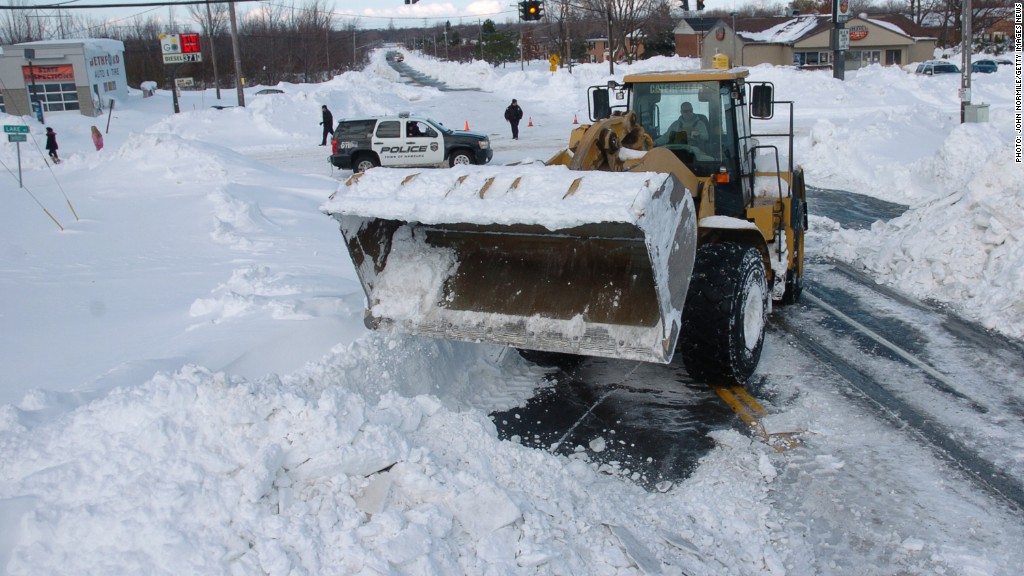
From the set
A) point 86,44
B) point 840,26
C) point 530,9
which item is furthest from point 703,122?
point 86,44

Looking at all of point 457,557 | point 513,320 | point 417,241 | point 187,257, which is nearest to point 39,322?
point 187,257

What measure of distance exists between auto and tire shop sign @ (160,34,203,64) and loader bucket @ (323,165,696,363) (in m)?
44.3

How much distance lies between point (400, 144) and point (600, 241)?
56.1ft

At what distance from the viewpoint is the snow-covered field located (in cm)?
414

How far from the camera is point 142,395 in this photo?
4848 mm

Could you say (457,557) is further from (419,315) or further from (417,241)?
(417,241)

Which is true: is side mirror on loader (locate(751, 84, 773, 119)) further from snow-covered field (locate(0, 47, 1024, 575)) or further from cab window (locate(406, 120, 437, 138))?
cab window (locate(406, 120, 437, 138))

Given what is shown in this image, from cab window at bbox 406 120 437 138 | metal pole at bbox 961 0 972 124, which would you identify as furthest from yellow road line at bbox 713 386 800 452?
metal pole at bbox 961 0 972 124

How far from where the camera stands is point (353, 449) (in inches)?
181

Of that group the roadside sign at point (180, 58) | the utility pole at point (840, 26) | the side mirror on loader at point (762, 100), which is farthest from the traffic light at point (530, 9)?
the roadside sign at point (180, 58)

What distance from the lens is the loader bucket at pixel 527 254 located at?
5566mm

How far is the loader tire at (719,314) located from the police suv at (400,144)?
16.6 metres

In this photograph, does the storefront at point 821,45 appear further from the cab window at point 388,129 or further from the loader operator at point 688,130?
the loader operator at point 688,130

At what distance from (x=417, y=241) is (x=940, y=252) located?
258 inches
